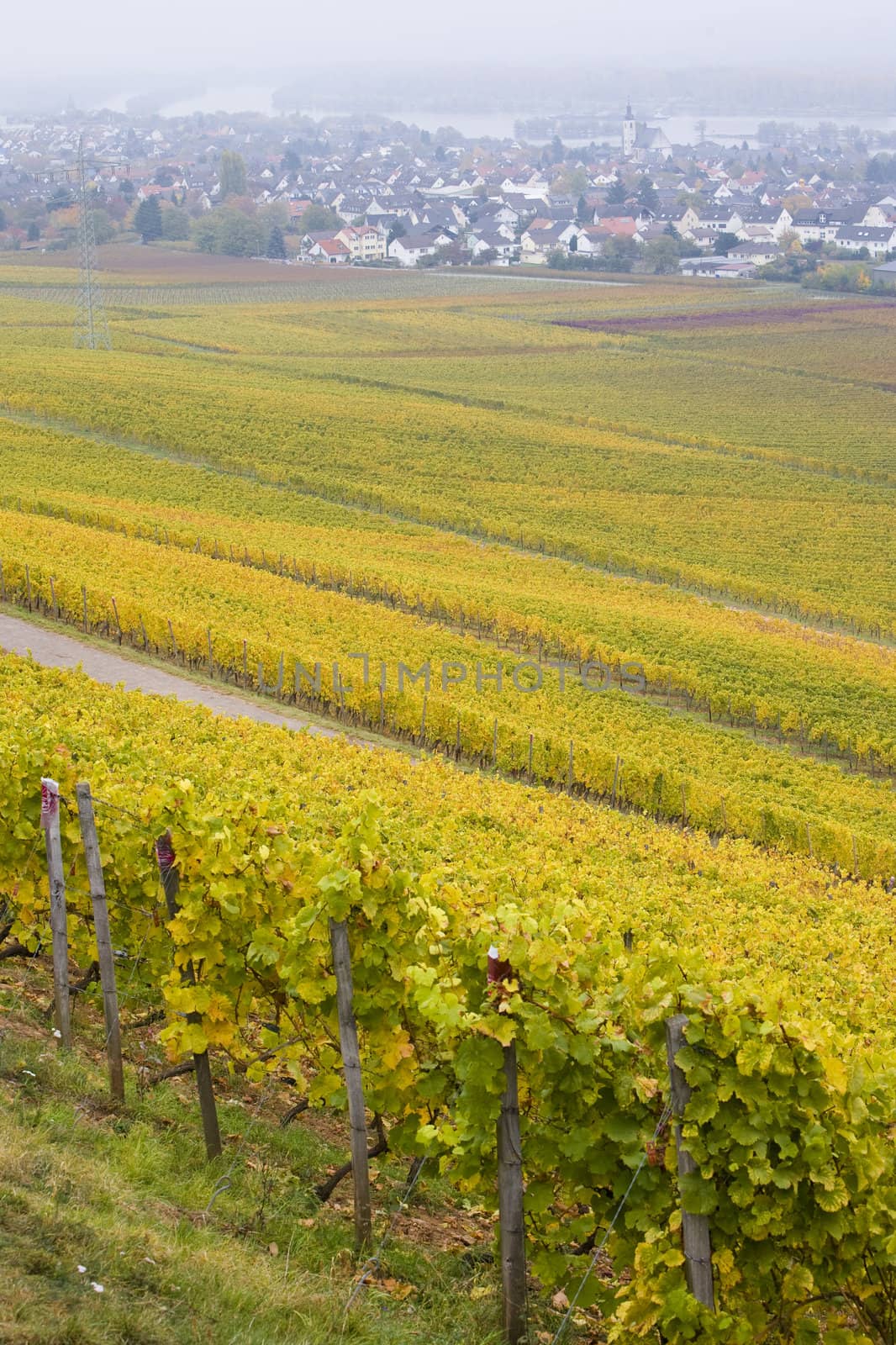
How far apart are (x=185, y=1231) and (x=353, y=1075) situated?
1.21 meters

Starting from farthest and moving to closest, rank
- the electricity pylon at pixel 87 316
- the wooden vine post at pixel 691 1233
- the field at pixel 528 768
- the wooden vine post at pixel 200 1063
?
the electricity pylon at pixel 87 316
the wooden vine post at pixel 200 1063
the field at pixel 528 768
the wooden vine post at pixel 691 1233

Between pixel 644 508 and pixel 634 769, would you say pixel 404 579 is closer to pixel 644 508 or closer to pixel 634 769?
pixel 634 769

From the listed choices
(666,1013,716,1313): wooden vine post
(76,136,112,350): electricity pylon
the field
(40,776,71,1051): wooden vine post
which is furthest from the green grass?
(76,136,112,350): electricity pylon

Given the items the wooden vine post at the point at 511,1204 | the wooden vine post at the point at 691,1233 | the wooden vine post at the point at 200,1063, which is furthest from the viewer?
the wooden vine post at the point at 200,1063

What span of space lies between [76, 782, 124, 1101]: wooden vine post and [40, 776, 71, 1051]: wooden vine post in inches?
15.2

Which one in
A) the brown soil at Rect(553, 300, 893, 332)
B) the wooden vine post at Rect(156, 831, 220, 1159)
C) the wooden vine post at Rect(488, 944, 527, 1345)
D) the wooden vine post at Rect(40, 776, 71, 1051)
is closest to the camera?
the wooden vine post at Rect(488, 944, 527, 1345)

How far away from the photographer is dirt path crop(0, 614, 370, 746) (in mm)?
30609

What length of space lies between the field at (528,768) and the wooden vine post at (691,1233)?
0.12m

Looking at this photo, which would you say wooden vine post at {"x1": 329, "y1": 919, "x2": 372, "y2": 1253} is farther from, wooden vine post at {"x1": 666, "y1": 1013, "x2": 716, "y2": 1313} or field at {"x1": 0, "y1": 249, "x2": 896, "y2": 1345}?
wooden vine post at {"x1": 666, "y1": 1013, "x2": 716, "y2": 1313}

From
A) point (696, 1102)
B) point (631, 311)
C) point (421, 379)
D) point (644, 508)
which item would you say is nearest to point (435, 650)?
point (696, 1102)

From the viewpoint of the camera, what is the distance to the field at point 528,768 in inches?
284

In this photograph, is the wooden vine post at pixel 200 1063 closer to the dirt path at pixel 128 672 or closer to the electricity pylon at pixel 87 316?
the dirt path at pixel 128 672

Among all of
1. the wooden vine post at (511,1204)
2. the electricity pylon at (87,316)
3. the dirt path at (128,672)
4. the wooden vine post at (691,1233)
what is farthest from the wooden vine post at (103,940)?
the electricity pylon at (87,316)

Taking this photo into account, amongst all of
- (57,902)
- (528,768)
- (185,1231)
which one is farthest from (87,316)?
(185,1231)
